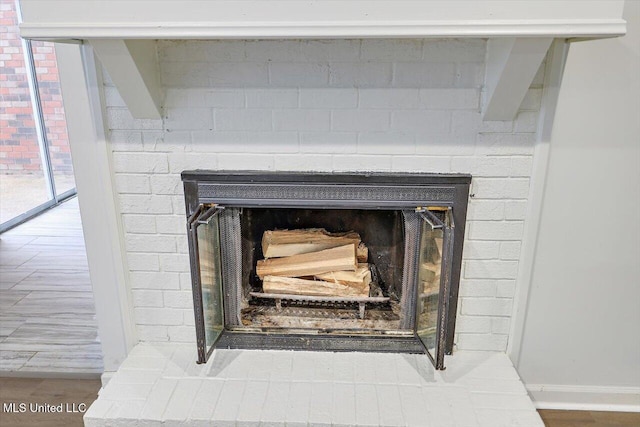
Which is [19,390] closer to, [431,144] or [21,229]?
[431,144]

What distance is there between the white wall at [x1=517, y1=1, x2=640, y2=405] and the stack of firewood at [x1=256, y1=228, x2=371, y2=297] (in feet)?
2.11

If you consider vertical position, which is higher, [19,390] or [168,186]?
[168,186]

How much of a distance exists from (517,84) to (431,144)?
316 millimetres

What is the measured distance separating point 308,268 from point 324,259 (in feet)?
0.23

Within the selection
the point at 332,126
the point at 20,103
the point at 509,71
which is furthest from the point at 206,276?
the point at 20,103

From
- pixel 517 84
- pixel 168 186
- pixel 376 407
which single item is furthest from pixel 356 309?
pixel 517 84

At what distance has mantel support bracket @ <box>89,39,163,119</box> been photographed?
139 cm

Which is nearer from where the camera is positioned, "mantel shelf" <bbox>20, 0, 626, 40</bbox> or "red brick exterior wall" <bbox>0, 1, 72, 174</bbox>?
"mantel shelf" <bbox>20, 0, 626, 40</bbox>

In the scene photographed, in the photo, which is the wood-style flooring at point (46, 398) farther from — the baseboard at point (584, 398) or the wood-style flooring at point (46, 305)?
the baseboard at point (584, 398)

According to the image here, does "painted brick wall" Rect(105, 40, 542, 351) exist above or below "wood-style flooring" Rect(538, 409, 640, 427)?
above

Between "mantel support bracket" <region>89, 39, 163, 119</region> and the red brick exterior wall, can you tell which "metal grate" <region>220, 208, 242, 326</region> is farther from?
the red brick exterior wall

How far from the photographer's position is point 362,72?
157 cm

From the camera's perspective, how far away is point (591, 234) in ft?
5.56

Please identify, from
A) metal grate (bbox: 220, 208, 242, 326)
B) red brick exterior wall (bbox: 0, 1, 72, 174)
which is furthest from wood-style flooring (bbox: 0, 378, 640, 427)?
red brick exterior wall (bbox: 0, 1, 72, 174)
